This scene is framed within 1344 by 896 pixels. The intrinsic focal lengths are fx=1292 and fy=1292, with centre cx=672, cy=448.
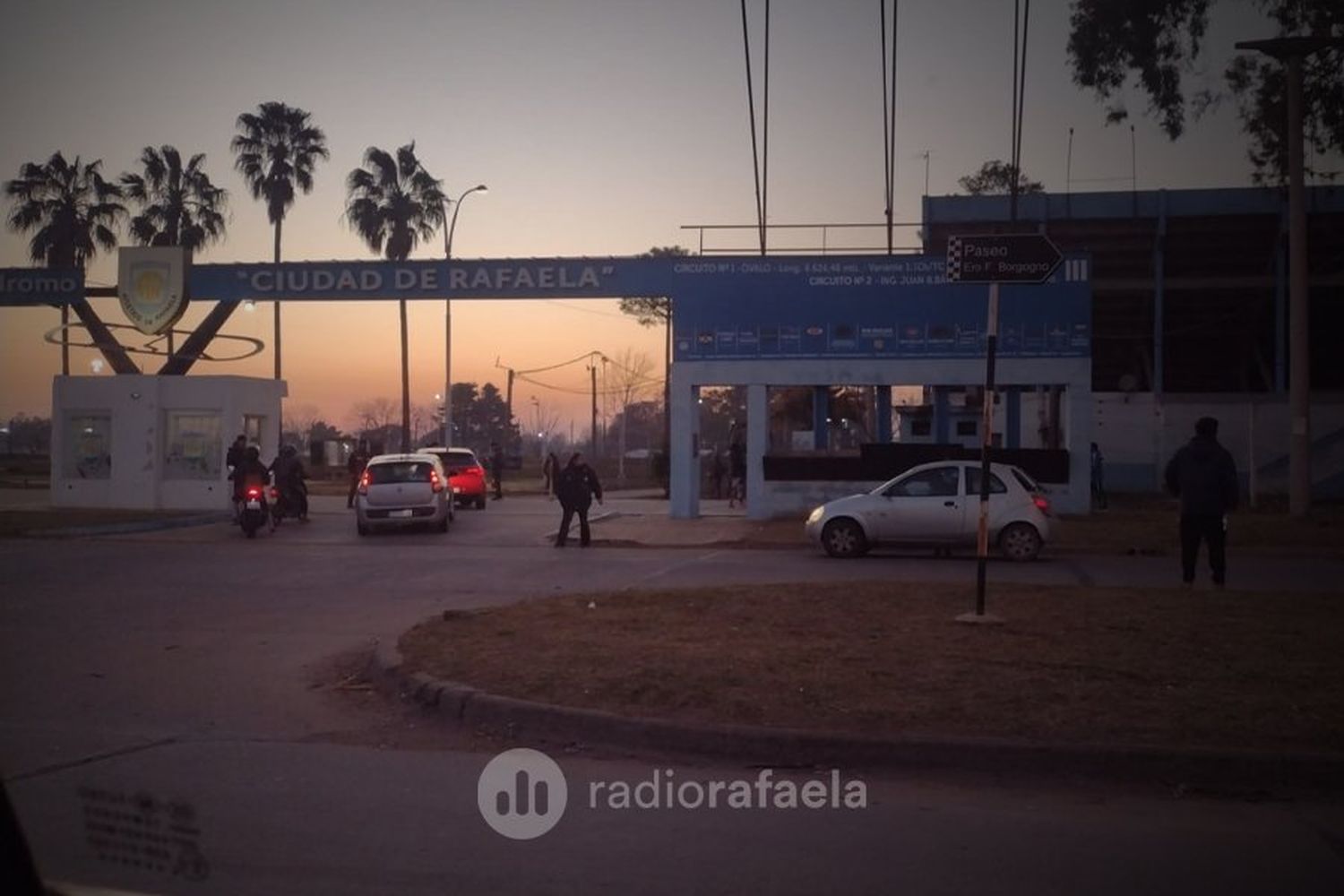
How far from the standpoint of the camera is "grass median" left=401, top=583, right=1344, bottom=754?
26.1ft

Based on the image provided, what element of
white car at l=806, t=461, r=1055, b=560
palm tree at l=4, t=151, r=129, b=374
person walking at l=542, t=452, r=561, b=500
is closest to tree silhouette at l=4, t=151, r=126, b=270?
palm tree at l=4, t=151, r=129, b=374

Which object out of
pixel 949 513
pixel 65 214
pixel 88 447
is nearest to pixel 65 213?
pixel 65 214

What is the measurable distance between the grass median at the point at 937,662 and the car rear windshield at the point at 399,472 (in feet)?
43.8

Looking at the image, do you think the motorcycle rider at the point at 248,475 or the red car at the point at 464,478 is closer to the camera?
the motorcycle rider at the point at 248,475

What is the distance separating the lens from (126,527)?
86.8 feet

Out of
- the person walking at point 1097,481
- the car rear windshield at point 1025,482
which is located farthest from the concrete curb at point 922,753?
the person walking at point 1097,481

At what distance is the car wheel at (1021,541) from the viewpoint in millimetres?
19828

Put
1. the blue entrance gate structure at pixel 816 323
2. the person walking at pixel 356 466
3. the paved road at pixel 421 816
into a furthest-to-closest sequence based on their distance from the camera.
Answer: the person walking at pixel 356 466 < the blue entrance gate structure at pixel 816 323 < the paved road at pixel 421 816

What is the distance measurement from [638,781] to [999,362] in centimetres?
2317

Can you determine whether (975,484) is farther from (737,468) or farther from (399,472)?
(737,468)

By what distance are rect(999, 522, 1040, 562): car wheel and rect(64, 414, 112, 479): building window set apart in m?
21.9

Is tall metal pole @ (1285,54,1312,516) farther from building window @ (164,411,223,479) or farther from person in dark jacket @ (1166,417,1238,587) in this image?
building window @ (164,411,223,479)

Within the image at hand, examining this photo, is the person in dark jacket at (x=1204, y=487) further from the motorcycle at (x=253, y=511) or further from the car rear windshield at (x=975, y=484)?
the motorcycle at (x=253, y=511)

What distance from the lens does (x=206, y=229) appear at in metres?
51.8
